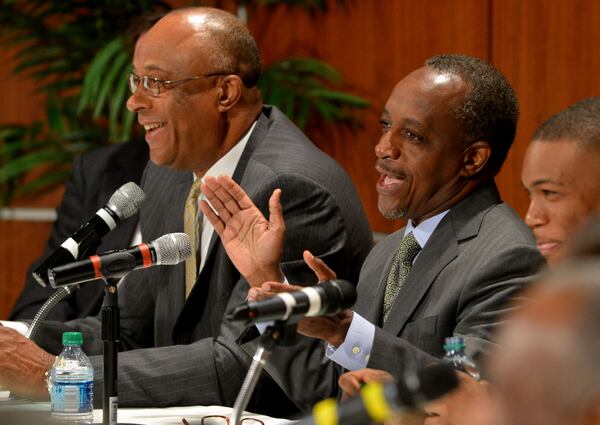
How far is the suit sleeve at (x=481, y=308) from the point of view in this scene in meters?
2.44

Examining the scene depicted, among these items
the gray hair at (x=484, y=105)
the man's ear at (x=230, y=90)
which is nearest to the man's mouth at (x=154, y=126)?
the man's ear at (x=230, y=90)

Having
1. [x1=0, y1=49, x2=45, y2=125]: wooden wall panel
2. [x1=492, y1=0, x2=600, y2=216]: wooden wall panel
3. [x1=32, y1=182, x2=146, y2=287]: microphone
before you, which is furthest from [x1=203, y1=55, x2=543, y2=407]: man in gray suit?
[x1=0, y1=49, x2=45, y2=125]: wooden wall panel

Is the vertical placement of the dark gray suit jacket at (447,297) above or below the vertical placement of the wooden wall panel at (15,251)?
above

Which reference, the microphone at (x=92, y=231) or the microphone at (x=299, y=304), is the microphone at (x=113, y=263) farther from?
the microphone at (x=299, y=304)

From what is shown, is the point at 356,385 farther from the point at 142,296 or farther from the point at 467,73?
the point at 142,296

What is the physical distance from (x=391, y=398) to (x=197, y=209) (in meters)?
2.54

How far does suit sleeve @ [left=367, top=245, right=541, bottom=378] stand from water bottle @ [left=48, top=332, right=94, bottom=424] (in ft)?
2.32

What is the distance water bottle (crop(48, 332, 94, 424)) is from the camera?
262cm

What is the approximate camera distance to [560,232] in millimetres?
2404

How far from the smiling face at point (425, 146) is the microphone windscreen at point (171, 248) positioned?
2.00ft

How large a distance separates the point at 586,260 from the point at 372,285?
2.17m

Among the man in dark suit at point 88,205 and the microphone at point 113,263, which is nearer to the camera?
the microphone at point 113,263

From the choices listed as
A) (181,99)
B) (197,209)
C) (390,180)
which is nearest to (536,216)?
(390,180)

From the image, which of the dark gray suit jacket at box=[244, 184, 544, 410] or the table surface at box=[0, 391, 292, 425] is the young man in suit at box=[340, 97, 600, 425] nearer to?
the dark gray suit jacket at box=[244, 184, 544, 410]
